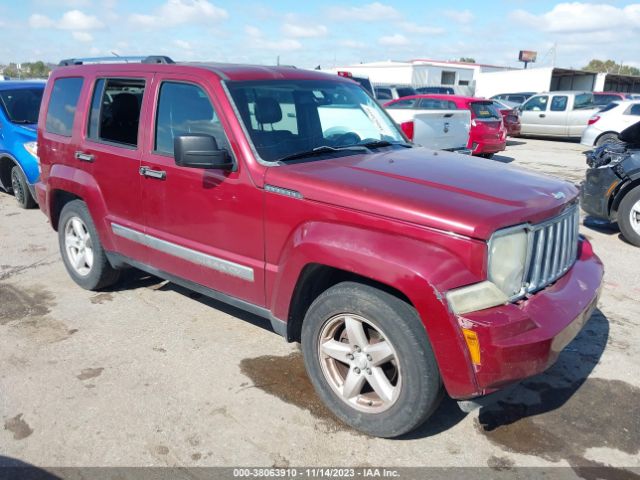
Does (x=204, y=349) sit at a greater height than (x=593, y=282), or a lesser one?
lesser

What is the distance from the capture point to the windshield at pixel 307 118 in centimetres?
351

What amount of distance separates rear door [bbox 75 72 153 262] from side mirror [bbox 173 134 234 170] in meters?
0.91

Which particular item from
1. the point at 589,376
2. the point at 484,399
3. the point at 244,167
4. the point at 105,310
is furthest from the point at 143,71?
the point at 589,376

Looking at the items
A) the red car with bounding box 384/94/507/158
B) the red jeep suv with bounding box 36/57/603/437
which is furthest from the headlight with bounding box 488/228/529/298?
the red car with bounding box 384/94/507/158

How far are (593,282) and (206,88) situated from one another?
2.71 metres

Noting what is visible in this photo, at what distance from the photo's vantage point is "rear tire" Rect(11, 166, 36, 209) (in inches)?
317

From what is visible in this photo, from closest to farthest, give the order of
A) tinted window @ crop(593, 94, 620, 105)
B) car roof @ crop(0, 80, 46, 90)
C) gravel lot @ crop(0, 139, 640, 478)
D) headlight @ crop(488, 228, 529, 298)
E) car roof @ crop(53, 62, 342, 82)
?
headlight @ crop(488, 228, 529, 298) < gravel lot @ crop(0, 139, 640, 478) < car roof @ crop(53, 62, 342, 82) < car roof @ crop(0, 80, 46, 90) < tinted window @ crop(593, 94, 620, 105)

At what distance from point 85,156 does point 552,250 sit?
3647 mm

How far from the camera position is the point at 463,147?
9609 millimetres

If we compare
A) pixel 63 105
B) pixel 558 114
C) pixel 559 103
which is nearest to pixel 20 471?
pixel 63 105

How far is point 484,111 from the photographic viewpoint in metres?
13.2

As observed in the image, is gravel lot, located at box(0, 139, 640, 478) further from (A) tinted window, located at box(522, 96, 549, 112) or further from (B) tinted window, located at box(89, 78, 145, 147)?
(A) tinted window, located at box(522, 96, 549, 112)

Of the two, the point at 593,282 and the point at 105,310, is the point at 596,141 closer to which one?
the point at 593,282

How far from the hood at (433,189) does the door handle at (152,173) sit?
99cm
